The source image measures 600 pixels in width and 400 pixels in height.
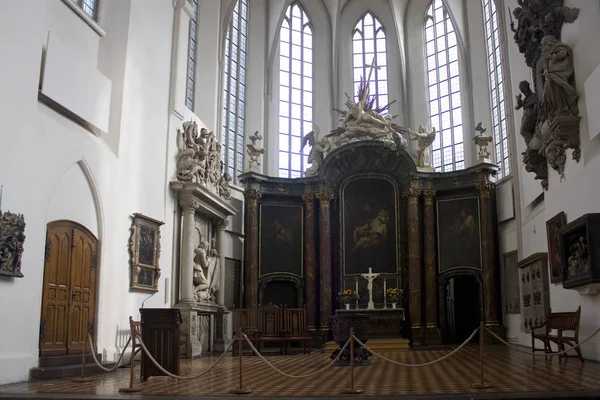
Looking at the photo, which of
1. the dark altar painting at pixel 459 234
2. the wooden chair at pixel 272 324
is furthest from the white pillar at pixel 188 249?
the dark altar painting at pixel 459 234

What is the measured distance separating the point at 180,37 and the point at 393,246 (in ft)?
32.8

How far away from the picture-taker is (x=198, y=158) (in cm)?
1584

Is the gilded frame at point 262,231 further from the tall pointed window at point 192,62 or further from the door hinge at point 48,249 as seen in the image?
the door hinge at point 48,249

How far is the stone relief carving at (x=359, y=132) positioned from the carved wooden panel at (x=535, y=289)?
6770 millimetres

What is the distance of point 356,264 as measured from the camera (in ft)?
69.7

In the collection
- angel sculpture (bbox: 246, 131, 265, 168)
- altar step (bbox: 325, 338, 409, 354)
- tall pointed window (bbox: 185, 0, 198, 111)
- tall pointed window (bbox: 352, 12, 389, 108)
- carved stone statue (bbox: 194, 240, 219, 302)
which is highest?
tall pointed window (bbox: 352, 12, 389, 108)

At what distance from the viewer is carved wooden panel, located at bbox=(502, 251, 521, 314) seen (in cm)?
1884

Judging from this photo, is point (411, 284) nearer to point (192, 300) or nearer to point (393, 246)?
point (393, 246)

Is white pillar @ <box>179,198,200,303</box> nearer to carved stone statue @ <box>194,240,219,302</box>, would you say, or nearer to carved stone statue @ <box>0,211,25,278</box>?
carved stone statue @ <box>194,240,219,302</box>

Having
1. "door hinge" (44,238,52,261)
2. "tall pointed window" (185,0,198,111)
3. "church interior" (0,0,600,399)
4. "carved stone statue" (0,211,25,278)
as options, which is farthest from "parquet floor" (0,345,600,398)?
"tall pointed window" (185,0,198,111)

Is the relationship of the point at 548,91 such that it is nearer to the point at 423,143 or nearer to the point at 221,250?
the point at 221,250

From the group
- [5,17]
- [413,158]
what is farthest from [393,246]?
[5,17]

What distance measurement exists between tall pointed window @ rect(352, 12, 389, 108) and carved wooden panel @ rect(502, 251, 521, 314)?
339 inches

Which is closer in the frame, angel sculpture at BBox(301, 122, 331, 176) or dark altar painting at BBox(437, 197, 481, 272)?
dark altar painting at BBox(437, 197, 481, 272)
